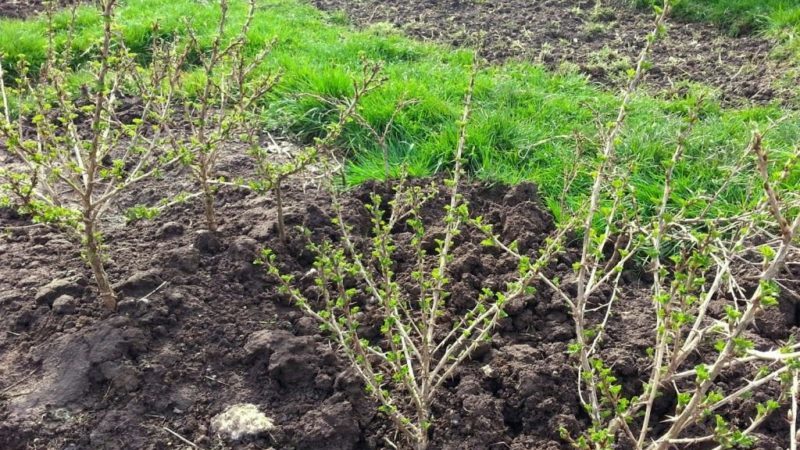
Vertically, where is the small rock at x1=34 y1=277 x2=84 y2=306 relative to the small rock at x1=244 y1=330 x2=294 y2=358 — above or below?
below

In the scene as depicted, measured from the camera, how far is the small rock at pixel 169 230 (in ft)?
11.5

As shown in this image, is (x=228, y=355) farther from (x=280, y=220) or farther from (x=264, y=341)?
(x=280, y=220)

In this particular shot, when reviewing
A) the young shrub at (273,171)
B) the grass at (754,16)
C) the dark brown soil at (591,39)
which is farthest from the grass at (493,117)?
the grass at (754,16)

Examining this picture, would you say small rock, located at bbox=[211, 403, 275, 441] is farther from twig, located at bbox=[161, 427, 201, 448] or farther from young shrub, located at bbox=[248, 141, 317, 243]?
young shrub, located at bbox=[248, 141, 317, 243]

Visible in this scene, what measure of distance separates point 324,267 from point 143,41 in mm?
4775

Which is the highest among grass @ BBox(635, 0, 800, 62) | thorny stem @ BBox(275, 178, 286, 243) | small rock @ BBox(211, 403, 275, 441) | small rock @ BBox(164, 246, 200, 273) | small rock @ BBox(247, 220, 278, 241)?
grass @ BBox(635, 0, 800, 62)

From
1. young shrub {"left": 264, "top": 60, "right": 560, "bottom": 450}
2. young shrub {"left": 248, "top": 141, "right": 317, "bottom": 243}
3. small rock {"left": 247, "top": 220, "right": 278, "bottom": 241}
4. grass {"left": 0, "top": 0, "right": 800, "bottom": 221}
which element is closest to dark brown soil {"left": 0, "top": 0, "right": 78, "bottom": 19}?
grass {"left": 0, "top": 0, "right": 800, "bottom": 221}

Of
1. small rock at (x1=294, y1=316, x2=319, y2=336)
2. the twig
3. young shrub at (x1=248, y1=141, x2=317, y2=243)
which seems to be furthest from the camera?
young shrub at (x1=248, y1=141, x2=317, y2=243)

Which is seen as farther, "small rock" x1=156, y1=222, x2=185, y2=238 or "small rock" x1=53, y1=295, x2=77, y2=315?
"small rock" x1=156, y1=222, x2=185, y2=238

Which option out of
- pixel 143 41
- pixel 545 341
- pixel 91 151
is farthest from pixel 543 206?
pixel 143 41

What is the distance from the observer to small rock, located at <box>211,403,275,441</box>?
2.53m

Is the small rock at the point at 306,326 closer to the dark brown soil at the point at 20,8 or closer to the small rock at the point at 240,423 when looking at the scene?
the small rock at the point at 240,423

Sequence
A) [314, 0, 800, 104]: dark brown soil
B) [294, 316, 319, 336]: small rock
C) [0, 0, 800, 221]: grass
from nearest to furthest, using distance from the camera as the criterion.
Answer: [294, 316, 319, 336]: small rock → [0, 0, 800, 221]: grass → [314, 0, 800, 104]: dark brown soil

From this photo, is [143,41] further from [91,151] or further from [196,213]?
[91,151]
